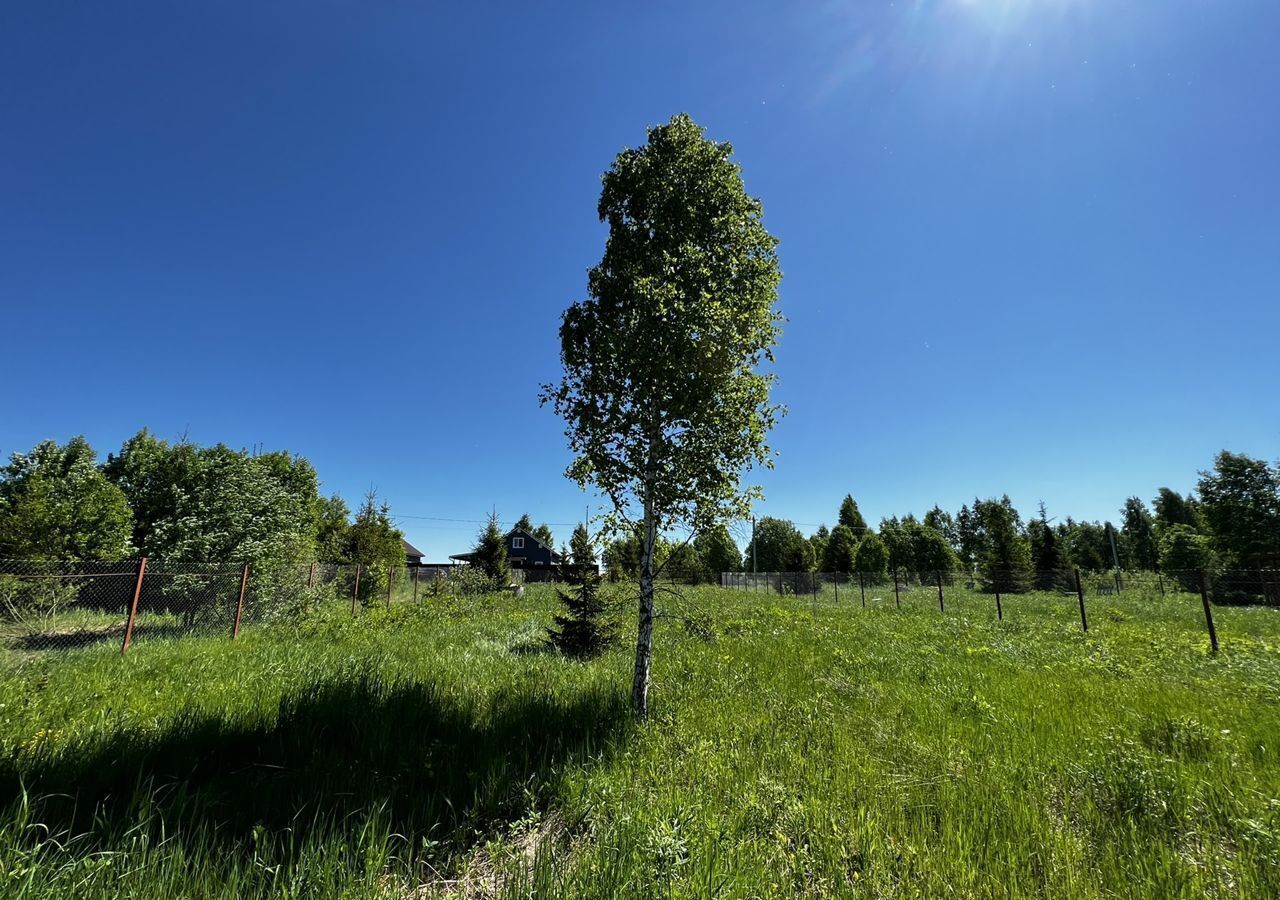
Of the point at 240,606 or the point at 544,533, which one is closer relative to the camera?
the point at 240,606

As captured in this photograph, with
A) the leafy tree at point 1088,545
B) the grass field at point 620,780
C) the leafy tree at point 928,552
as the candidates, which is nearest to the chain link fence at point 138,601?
the grass field at point 620,780

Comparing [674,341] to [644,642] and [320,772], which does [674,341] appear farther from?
[320,772]

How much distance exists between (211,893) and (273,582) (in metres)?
14.2

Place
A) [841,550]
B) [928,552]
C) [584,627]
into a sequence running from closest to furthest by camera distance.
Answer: [584,627], [928,552], [841,550]

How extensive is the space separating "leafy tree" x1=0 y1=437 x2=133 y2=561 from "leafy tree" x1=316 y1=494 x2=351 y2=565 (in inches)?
284

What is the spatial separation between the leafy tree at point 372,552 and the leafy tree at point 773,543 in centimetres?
4293

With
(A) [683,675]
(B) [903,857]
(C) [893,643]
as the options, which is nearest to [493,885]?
(B) [903,857]

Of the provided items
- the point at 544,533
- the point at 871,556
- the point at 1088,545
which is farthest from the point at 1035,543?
the point at 544,533

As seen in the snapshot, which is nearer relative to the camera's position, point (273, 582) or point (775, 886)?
point (775, 886)

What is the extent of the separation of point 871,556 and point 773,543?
46.5ft

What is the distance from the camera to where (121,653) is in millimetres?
8406

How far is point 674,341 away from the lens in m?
6.04

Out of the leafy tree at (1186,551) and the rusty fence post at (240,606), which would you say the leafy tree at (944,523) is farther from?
the rusty fence post at (240,606)

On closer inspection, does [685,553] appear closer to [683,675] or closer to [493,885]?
[683,675]
